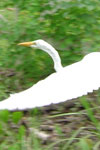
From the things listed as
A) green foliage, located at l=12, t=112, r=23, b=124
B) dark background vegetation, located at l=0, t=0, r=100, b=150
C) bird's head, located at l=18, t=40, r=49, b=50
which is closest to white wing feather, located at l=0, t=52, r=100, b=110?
green foliage, located at l=12, t=112, r=23, b=124

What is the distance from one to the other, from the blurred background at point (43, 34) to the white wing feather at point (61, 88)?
408 millimetres

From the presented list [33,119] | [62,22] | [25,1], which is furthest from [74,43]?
[33,119]

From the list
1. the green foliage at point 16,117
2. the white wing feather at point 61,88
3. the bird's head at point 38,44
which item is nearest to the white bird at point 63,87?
the white wing feather at point 61,88

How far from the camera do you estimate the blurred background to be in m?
4.31

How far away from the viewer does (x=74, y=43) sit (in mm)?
4453

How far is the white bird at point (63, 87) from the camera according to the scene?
12.1ft

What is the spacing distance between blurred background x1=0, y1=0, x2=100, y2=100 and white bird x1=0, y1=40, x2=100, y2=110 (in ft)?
1.09

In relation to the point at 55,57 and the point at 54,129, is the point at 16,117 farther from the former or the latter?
the point at 55,57

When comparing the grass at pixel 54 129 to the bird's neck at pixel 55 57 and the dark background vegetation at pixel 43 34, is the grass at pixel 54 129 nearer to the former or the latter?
the bird's neck at pixel 55 57

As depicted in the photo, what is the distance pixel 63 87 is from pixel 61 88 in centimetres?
2

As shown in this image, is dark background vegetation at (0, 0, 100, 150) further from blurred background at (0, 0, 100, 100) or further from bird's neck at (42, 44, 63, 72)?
bird's neck at (42, 44, 63, 72)

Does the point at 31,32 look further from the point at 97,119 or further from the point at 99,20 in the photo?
the point at 97,119

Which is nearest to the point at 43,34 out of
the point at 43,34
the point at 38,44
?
the point at 43,34

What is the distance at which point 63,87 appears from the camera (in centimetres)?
376
